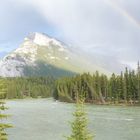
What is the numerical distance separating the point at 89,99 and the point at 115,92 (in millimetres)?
16860

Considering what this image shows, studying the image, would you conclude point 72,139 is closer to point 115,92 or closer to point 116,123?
point 116,123

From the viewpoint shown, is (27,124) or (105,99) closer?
(27,124)

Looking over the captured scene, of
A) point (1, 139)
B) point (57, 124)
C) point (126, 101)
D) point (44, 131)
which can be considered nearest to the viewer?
point (1, 139)

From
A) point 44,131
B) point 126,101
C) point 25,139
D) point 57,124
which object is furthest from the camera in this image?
point 126,101

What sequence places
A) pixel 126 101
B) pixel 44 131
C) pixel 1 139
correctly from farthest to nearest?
pixel 126 101, pixel 44 131, pixel 1 139

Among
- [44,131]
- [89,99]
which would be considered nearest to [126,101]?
[89,99]

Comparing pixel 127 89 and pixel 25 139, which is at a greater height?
pixel 127 89

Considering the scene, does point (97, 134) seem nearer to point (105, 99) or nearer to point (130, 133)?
point (130, 133)

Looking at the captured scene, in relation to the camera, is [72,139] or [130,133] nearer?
[72,139]

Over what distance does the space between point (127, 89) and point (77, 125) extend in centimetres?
15970

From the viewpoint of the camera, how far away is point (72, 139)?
27.4 meters

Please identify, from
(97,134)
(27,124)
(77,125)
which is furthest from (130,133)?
(77,125)

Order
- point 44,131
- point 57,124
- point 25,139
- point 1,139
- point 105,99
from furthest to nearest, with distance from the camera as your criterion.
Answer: point 105,99 < point 57,124 < point 44,131 < point 25,139 < point 1,139

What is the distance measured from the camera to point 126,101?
181 meters
